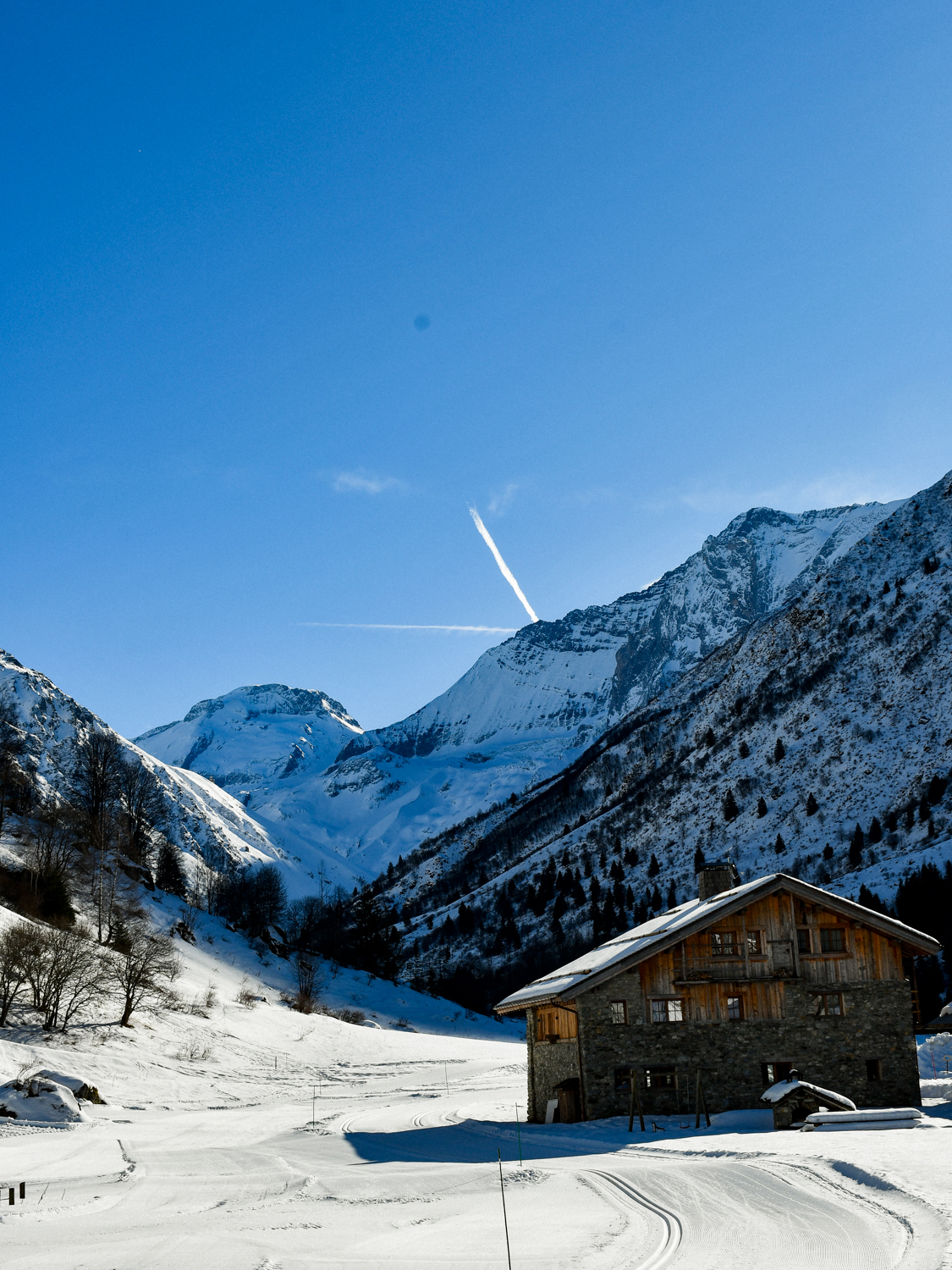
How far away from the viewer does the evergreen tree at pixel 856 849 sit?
99625 mm

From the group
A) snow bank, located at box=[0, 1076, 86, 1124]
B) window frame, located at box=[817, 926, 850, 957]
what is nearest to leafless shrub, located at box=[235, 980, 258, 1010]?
snow bank, located at box=[0, 1076, 86, 1124]

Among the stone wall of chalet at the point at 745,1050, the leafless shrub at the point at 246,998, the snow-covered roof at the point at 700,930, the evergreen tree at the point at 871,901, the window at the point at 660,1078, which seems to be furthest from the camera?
the evergreen tree at the point at 871,901

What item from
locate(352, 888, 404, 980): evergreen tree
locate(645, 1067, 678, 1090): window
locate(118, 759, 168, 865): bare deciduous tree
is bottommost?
locate(645, 1067, 678, 1090): window

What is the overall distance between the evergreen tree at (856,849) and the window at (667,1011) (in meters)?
78.0

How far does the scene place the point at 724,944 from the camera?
29438mm

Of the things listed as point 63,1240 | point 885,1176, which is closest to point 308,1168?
point 63,1240

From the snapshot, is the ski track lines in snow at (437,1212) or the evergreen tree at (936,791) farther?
the evergreen tree at (936,791)

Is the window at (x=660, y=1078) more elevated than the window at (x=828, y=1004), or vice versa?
the window at (x=828, y=1004)

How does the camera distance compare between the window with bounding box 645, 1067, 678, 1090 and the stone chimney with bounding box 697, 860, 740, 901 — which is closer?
the window with bounding box 645, 1067, 678, 1090

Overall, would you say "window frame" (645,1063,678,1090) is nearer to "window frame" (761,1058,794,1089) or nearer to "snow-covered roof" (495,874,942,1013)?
"window frame" (761,1058,794,1089)

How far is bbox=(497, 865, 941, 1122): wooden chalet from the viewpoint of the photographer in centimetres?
2778

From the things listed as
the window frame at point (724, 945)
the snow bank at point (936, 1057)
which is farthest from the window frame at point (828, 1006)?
the snow bank at point (936, 1057)

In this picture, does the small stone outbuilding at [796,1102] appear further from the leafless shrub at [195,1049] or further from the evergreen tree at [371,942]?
the evergreen tree at [371,942]

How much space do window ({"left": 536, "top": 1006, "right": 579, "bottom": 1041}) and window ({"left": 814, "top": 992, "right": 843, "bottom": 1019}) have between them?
6.99 m
